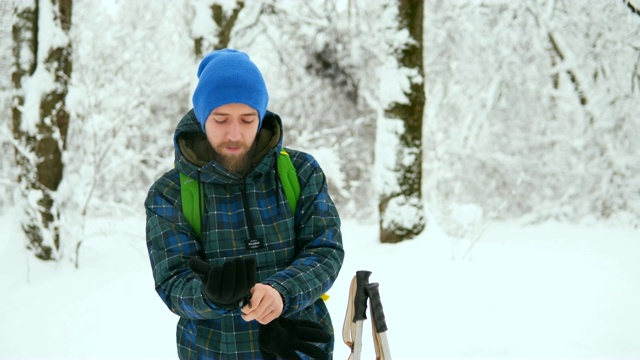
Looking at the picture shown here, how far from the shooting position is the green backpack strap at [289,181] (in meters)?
1.75

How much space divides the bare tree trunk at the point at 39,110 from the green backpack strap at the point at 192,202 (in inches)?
183

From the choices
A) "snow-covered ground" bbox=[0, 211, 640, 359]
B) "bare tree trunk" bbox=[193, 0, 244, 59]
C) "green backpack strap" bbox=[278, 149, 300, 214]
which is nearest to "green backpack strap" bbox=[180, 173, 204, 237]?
"green backpack strap" bbox=[278, 149, 300, 214]

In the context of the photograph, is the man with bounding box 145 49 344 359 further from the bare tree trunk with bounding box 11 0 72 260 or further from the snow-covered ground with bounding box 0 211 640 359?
the bare tree trunk with bounding box 11 0 72 260

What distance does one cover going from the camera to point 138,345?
3.89m

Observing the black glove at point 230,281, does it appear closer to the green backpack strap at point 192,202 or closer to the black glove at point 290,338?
the black glove at point 290,338

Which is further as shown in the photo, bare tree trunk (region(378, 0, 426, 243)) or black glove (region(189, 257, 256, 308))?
bare tree trunk (region(378, 0, 426, 243))

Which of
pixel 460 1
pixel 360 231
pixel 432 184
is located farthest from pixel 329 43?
pixel 360 231

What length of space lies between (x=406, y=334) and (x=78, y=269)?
3.59 meters

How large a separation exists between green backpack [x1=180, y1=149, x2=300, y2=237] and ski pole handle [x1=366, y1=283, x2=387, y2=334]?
459mm

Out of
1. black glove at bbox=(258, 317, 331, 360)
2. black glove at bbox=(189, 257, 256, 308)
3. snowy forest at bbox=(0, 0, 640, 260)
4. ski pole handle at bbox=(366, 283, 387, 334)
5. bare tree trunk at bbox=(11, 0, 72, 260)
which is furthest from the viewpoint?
snowy forest at bbox=(0, 0, 640, 260)

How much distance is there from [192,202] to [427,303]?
317 cm

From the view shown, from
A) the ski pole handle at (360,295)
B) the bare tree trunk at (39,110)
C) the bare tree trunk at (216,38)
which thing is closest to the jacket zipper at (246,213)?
the ski pole handle at (360,295)

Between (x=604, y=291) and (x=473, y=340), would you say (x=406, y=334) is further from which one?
(x=604, y=291)

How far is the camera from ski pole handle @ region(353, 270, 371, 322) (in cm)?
200
